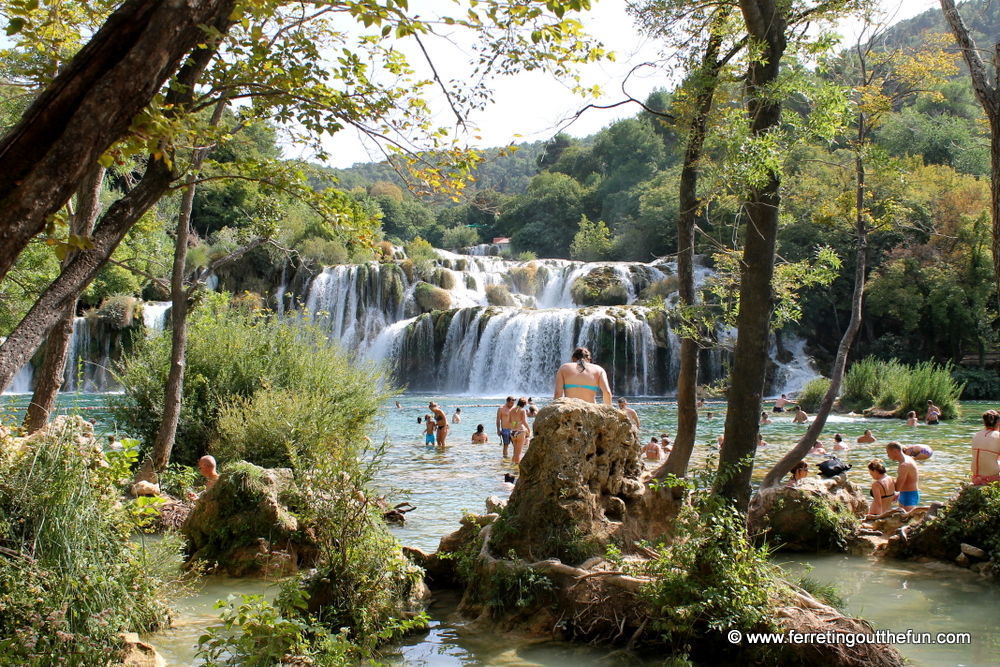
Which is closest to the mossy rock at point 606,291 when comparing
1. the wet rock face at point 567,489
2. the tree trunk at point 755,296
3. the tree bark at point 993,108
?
the tree trunk at point 755,296

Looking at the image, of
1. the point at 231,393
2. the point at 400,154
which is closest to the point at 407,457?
the point at 231,393

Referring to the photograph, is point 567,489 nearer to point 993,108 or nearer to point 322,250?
point 993,108

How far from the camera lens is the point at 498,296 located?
34750 millimetres

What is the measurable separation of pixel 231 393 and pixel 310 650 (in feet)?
24.3

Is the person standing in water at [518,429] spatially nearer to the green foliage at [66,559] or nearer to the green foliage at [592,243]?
the green foliage at [66,559]

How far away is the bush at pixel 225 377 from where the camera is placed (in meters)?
10.4

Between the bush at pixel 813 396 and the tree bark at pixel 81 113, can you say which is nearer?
the tree bark at pixel 81 113

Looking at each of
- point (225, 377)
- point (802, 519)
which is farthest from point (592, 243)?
point (802, 519)

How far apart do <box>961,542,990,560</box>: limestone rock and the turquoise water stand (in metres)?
0.34

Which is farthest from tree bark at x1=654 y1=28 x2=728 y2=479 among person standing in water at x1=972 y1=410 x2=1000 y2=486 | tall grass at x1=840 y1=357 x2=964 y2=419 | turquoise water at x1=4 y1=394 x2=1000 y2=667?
tall grass at x1=840 y1=357 x2=964 y2=419

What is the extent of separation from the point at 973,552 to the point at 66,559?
7260 millimetres

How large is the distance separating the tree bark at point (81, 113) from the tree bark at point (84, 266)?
96 cm

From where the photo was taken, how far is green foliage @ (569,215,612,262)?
1970 inches

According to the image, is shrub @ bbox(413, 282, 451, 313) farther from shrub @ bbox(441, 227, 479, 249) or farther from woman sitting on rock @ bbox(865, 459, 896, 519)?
shrub @ bbox(441, 227, 479, 249)
